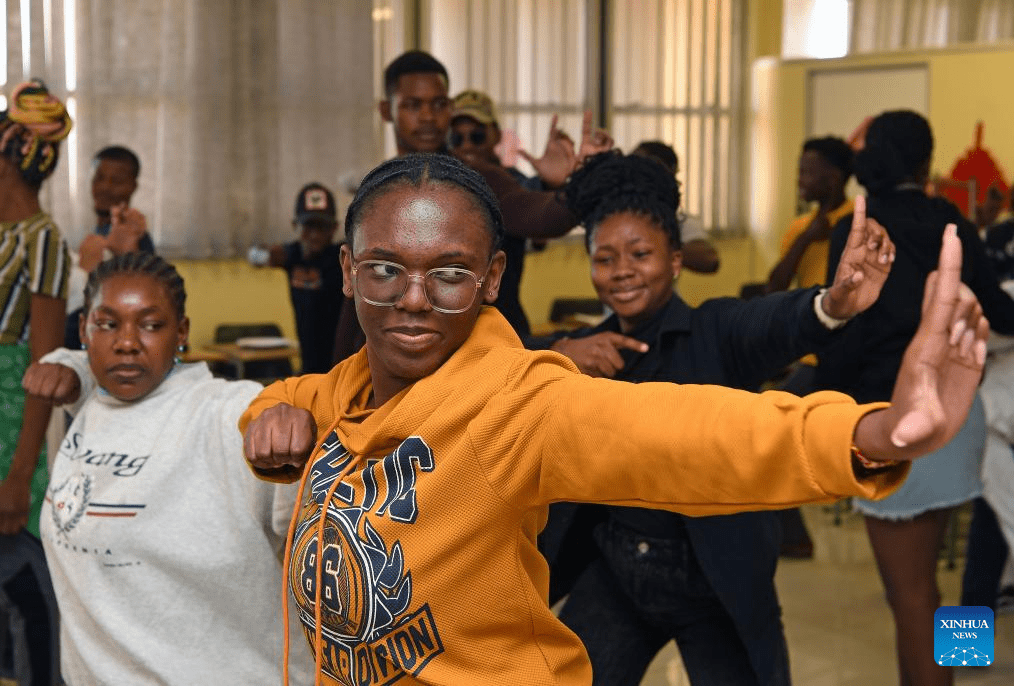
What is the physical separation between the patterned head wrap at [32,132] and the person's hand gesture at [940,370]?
8.26 feet

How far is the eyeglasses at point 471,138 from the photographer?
4461 mm

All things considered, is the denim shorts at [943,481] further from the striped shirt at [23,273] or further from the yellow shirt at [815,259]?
the striped shirt at [23,273]

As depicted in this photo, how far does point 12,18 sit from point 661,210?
5.78 meters

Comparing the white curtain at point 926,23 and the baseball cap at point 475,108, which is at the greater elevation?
the white curtain at point 926,23

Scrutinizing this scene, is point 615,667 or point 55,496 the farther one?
point 615,667

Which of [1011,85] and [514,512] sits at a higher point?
[1011,85]

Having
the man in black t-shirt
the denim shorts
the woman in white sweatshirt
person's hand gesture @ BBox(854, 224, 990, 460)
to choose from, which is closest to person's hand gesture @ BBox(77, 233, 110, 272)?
the man in black t-shirt

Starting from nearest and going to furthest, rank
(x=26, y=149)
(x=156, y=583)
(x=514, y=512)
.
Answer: (x=514, y=512) → (x=156, y=583) → (x=26, y=149)

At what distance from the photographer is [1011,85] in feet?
28.5

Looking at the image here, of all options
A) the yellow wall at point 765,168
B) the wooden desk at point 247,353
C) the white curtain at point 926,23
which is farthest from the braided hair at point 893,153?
the white curtain at point 926,23

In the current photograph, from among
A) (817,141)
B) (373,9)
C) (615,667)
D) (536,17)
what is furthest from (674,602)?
(536,17)

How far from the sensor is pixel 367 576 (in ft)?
4.91

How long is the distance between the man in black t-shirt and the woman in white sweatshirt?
1.97 meters

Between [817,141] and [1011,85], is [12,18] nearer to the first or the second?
[817,141]
